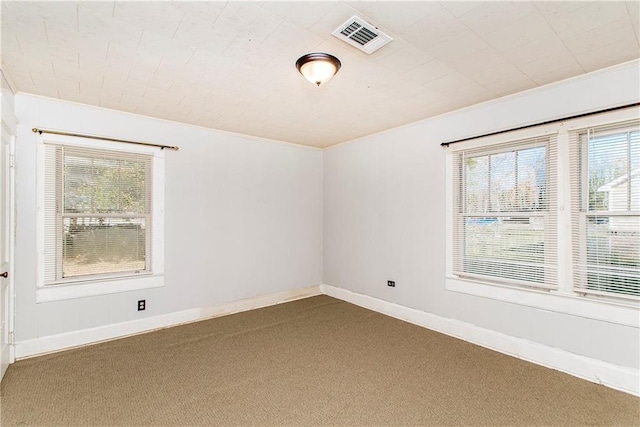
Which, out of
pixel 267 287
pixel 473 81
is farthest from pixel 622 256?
pixel 267 287

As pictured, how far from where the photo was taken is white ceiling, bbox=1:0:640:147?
1.79 m

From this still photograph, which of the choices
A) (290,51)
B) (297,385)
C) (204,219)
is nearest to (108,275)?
(204,219)

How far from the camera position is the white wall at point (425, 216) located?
2574 mm

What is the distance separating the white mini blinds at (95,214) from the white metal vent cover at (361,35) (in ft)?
9.23

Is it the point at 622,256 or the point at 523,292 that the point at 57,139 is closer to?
the point at 523,292

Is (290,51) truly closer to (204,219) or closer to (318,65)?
(318,65)

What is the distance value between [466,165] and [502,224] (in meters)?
0.74

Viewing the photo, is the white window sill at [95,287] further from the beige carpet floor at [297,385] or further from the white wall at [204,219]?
the beige carpet floor at [297,385]

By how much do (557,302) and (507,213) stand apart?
90cm

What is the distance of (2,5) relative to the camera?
67.6 inches

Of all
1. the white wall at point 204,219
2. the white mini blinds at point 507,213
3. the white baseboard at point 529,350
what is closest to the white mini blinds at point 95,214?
the white wall at point 204,219

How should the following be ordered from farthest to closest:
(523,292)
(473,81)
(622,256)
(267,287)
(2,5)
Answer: (267,287) → (523,292) → (473,81) → (622,256) → (2,5)

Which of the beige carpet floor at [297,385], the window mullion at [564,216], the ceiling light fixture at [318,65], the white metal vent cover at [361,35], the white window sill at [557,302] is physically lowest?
the beige carpet floor at [297,385]

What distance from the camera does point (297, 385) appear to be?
2.52 metres
